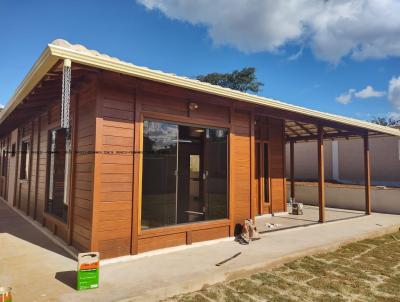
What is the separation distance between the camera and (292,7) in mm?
11227

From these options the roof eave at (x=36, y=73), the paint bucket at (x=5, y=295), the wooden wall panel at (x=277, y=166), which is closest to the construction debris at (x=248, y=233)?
the wooden wall panel at (x=277, y=166)

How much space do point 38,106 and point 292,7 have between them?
9.63 m

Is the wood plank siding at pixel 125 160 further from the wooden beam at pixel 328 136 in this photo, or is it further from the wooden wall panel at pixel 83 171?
the wooden beam at pixel 328 136

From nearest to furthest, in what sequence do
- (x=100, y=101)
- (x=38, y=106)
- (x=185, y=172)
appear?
(x=100, y=101), (x=185, y=172), (x=38, y=106)

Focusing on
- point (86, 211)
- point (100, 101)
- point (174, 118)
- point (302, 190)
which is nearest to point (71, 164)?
point (86, 211)

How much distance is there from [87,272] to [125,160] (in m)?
1.69

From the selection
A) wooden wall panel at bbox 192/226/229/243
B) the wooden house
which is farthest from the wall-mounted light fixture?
wooden wall panel at bbox 192/226/229/243

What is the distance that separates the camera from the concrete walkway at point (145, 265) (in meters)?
3.14

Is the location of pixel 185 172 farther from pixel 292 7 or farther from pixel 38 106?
pixel 292 7

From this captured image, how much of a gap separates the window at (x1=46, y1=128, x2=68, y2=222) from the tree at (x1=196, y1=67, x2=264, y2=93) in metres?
33.4

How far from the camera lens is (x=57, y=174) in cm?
579

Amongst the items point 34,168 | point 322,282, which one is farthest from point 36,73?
point 322,282

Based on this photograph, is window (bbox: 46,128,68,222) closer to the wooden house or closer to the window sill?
the wooden house

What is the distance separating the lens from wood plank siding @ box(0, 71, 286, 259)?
4.18 m
